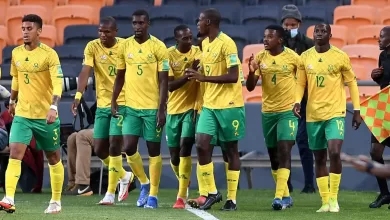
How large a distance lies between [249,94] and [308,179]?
244 cm

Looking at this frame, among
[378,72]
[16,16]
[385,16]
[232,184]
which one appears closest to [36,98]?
[232,184]

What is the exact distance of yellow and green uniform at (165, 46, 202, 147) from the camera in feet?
41.1

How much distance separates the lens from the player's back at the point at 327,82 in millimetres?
11867

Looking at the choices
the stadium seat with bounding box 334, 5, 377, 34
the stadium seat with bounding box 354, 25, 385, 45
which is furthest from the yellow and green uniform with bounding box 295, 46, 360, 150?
the stadium seat with bounding box 334, 5, 377, 34

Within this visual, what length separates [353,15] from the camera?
62.0 ft

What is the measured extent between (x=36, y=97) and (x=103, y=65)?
6.40 feet

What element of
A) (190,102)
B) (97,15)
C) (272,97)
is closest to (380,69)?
(272,97)

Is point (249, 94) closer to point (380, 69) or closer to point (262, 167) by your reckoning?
point (262, 167)

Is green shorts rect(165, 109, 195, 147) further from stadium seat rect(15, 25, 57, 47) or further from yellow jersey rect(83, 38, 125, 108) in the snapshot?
stadium seat rect(15, 25, 57, 47)

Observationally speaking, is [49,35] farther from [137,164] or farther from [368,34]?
[137,164]

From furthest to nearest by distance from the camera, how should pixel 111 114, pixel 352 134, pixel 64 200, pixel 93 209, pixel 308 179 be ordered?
pixel 352 134 < pixel 308 179 < pixel 64 200 < pixel 111 114 < pixel 93 209

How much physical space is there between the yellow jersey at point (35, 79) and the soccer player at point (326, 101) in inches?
107

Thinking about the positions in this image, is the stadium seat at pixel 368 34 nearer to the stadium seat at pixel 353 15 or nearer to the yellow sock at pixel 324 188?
the stadium seat at pixel 353 15

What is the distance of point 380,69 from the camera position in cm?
1245
